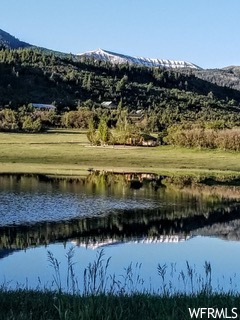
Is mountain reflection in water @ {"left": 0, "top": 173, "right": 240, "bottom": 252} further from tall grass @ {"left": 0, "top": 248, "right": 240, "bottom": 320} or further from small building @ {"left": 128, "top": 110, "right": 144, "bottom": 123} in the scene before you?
small building @ {"left": 128, "top": 110, "right": 144, "bottom": 123}

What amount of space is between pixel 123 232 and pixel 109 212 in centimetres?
636

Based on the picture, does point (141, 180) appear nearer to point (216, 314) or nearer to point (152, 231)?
point (152, 231)

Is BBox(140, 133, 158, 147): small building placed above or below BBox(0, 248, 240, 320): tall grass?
below

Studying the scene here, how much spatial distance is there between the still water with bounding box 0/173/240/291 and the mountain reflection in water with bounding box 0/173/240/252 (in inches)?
1.9

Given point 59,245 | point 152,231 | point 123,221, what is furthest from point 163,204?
point 59,245

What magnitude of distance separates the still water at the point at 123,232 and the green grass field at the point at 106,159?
14.8 meters

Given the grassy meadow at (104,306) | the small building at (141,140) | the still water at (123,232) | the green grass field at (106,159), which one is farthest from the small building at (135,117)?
the grassy meadow at (104,306)

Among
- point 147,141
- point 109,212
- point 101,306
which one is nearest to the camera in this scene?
point 101,306

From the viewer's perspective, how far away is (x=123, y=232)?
92.0 ft

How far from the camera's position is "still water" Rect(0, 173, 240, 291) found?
1836 cm

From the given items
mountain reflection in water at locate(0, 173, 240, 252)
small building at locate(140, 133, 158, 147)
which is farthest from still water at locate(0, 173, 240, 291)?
small building at locate(140, 133, 158, 147)

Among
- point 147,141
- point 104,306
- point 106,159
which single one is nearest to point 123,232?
point 104,306

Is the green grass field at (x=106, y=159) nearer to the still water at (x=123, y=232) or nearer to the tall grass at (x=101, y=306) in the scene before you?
the still water at (x=123, y=232)

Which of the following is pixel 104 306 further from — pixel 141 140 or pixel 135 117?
pixel 135 117
